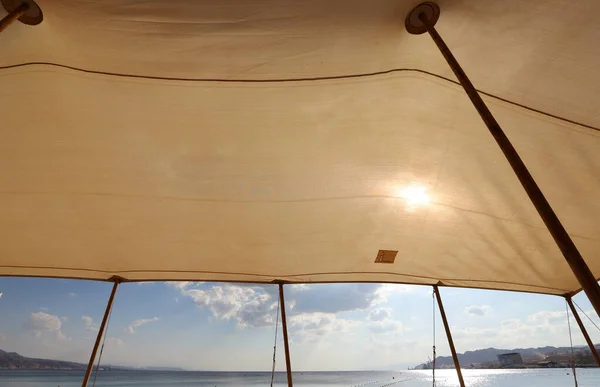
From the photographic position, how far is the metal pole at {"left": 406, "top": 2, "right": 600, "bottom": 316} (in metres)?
0.99

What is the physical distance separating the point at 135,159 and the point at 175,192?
1.67ft

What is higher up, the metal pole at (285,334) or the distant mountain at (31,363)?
the distant mountain at (31,363)

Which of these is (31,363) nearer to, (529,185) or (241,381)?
(241,381)

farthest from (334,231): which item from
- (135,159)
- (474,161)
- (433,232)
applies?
(135,159)

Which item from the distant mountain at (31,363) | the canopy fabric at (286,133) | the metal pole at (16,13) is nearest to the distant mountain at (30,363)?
the distant mountain at (31,363)

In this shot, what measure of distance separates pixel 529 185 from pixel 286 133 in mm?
1751

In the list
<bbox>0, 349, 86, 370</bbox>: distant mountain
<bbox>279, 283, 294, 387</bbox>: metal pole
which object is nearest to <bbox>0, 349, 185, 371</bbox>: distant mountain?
<bbox>0, 349, 86, 370</bbox>: distant mountain

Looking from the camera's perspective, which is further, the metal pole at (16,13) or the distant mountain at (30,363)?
the distant mountain at (30,363)

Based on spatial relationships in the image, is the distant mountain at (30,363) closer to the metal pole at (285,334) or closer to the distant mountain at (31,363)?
the distant mountain at (31,363)

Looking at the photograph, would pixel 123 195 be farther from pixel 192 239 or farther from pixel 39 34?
pixel 39 34

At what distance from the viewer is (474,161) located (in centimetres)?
281

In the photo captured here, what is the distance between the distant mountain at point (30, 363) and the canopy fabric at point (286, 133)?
91.9 m

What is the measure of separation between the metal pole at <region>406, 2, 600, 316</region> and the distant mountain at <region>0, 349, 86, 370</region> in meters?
94.7

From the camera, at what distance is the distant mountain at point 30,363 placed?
7175 cm
